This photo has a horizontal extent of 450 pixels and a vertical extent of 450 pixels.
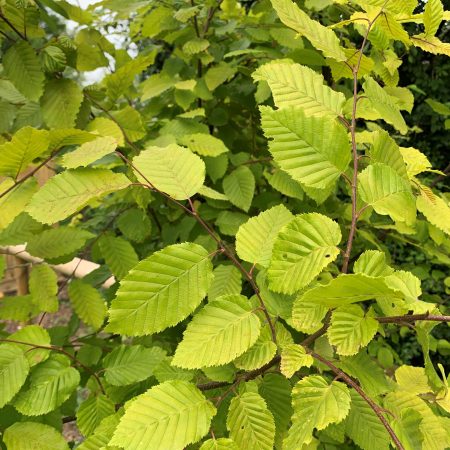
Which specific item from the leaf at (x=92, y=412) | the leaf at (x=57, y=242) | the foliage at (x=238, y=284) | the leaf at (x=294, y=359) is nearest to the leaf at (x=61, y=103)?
the foliage at (x=238, y=284)

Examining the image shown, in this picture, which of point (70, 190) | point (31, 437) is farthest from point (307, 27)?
point (31, 437)

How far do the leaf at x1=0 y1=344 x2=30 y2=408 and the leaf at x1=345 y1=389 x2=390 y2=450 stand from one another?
1.70ft

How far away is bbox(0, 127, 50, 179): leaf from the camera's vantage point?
632mm

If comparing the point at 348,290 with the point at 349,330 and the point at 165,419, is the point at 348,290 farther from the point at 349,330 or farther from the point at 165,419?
the point at 165,419

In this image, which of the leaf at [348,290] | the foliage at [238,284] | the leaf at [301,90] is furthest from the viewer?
the leaf at [301,90]

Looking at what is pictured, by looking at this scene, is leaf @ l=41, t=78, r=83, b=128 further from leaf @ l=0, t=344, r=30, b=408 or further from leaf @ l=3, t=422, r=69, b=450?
leaf @ l=3, t=422, r=69, b=450

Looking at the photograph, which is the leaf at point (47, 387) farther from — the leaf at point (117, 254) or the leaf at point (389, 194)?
the leaf at point (389, 194)

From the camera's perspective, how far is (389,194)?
1.93 feet

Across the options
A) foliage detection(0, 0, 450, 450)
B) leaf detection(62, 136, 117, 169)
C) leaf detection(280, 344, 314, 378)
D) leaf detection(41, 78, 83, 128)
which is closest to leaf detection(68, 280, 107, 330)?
foliage detection(0, 0, 450, 450)

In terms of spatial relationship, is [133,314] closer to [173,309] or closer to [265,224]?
[173,309]

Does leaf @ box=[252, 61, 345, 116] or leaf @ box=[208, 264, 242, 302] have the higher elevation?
leaf @ box=[252, 61, 345, 116]

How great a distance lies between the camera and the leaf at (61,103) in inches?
38.8

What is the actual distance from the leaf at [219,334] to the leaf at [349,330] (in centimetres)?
10

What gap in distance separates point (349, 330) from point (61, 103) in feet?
2.65
